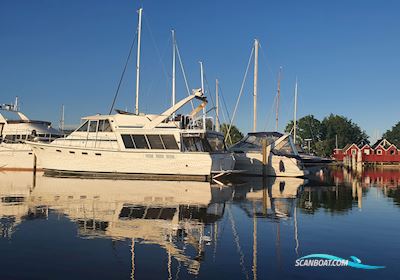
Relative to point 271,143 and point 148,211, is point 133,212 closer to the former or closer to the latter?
point 148,211

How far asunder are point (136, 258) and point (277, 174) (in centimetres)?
2675

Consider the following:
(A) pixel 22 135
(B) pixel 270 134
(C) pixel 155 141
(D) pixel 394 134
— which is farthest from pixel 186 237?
(D) pixel 394 134

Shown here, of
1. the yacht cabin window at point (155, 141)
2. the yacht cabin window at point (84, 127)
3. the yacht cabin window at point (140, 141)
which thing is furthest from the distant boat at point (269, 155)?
the yacht cabin window at point (84, 127)

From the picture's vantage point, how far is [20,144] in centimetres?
3609

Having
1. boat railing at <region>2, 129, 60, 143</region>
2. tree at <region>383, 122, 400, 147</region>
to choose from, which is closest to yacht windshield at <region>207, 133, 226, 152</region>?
boat railing at <region>2, 129, 60, 143</region>

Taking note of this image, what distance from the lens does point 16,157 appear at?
35.6 metres

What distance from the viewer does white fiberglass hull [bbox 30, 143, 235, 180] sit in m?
26.6

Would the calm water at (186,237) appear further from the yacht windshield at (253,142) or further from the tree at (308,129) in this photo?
the tree at (308,129)

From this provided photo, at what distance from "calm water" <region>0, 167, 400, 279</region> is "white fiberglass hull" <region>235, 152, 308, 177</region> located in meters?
15.5

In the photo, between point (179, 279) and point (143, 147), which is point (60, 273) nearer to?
point (179, 279)

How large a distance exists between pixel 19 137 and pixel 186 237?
112ft

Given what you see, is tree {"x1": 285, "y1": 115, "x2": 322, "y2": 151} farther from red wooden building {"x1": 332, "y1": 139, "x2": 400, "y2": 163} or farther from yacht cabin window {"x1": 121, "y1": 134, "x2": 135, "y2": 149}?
yacht cabin window {"x1": 121, "y1": 134, "x2": 135, "y2": 149}

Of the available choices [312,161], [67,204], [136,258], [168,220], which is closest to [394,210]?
[168,220]

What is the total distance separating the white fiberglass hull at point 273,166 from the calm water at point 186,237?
15.5m
